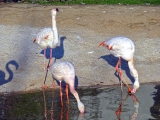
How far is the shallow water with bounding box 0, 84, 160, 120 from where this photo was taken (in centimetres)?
753

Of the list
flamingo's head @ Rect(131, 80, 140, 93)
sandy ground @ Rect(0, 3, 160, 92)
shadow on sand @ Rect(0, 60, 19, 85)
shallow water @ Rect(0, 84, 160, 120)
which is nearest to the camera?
shallow water @ Rect(0, 84, 160, 120)

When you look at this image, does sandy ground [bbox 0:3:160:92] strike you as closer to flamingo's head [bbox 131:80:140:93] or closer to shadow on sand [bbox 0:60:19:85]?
shadow on sand [bbox 0:60:19:85]

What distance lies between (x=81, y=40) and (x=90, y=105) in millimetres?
4069

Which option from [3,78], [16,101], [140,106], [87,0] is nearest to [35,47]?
[3,78]

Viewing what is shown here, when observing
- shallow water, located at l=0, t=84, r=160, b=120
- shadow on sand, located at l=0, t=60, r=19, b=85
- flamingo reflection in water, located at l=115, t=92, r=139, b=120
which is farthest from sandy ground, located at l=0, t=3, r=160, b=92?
flamingo reflection in water, located at l=115, t=92, r=139, b=120

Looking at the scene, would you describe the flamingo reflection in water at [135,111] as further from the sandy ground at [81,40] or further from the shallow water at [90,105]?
the sandy ground at [81,40]

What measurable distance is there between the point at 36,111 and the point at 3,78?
1842mm

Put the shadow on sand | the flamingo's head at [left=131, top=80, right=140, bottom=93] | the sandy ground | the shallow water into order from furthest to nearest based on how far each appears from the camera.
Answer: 1. the sandy ground
2. the shadow on sand
3. the flamingo's head at [left=131, top=80, right=140, bottom=93]
4. the shallow water

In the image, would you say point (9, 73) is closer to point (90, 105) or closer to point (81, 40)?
point (90, 105)

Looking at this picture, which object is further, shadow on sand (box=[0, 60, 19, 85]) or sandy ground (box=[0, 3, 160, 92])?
sandy ground (box=[0, 3, 160, 92])

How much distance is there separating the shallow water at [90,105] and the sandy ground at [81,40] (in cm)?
46

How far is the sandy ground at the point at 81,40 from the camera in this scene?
9586mm

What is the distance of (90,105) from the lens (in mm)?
8039

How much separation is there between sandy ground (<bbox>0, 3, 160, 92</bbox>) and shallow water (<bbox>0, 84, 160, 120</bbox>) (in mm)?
462
